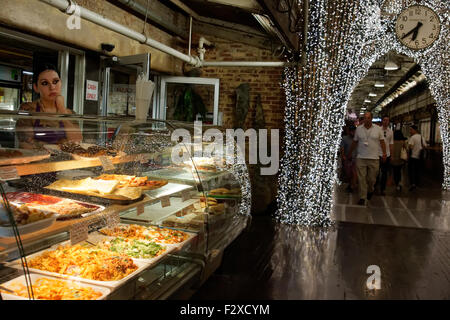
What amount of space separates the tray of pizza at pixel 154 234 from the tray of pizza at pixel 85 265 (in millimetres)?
324

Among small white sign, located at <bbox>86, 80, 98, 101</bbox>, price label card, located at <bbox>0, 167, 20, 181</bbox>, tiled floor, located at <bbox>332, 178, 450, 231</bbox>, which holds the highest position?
small white sign, located at <bbox>86, 80, 98, 101</bbox>

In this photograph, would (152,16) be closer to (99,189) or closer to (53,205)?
(99,189)

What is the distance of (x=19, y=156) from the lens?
7.34ft

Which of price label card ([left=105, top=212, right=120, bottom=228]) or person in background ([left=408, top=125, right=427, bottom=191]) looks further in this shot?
person in background ([left=408, top=125, right=427, bottom=191])

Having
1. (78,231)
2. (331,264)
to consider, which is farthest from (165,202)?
(331,264)

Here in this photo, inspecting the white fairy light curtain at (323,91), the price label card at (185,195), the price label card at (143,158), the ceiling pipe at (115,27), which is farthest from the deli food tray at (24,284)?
the white fairy light curtain at (323,91)

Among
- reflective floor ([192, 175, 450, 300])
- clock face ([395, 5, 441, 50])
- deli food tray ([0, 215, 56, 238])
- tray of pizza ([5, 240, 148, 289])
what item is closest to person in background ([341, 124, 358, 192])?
reflective floor ([192, 175, 450, 300])

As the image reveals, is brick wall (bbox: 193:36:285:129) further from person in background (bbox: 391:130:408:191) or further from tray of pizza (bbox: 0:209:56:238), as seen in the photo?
tray of pizza (bbox: 0:209:56:238)

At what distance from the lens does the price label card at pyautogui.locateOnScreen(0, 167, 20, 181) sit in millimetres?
2020

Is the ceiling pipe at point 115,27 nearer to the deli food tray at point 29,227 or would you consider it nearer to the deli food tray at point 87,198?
the deli food tray at point 87,198

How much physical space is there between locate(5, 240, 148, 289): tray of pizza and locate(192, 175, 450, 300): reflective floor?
1.24 metres

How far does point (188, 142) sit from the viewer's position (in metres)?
3.73

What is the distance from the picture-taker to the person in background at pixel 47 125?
2.46 metres
